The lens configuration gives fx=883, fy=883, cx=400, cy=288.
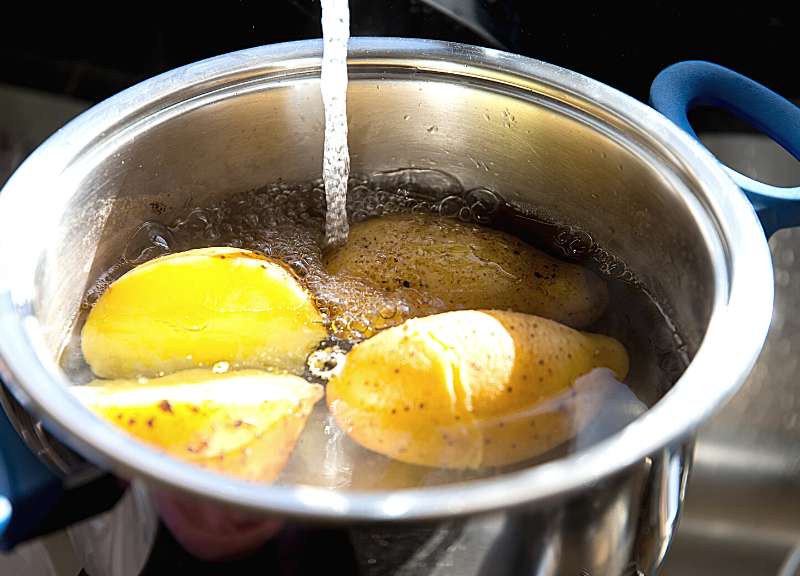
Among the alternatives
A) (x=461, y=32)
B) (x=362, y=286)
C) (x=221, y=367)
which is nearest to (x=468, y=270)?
(x=362, y=286)

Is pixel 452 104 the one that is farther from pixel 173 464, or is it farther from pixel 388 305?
pixel 173 464

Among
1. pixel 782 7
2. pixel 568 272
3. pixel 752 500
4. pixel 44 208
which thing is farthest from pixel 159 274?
pixel 782 7

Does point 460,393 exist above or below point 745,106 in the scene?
below

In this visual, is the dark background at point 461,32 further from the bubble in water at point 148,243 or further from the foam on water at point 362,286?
the bubble in water at point 148,243

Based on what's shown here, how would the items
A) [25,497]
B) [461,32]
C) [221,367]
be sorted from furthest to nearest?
[461,32] → [221,367] → [25,497]

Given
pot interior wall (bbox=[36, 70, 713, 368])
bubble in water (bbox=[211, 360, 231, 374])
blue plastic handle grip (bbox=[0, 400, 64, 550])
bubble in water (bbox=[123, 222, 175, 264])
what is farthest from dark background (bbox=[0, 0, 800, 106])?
blue plastic handle grip (bbox=[0, 400, 64, 550])

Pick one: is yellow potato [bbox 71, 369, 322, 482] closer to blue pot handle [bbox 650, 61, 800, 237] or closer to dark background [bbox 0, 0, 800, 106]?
blue pot handle [bbox 650, 61, 800, 237]

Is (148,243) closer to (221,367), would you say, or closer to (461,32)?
(221,367)
